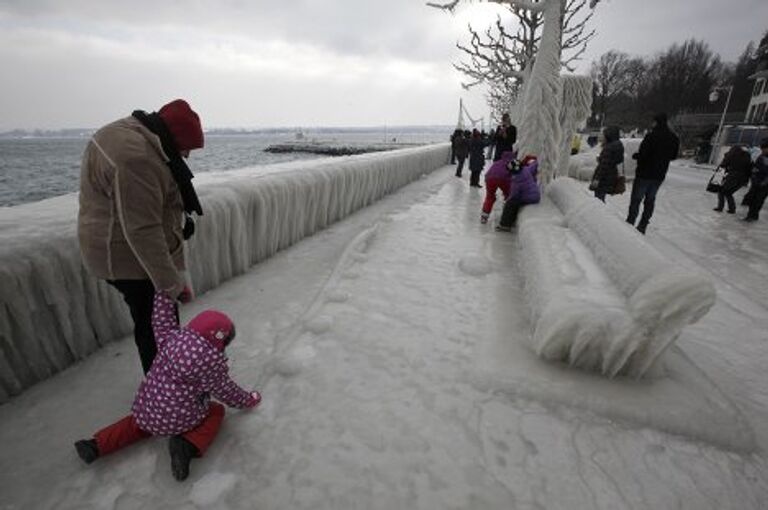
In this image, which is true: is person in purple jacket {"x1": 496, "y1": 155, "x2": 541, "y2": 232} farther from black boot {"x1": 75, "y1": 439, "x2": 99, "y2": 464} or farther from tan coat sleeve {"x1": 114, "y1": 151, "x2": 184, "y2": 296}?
black boot {"x1": 75, "y1": 439, "x2": 99, "y2": 464}

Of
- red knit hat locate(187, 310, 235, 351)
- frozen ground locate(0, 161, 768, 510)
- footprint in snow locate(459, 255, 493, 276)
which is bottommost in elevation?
frozen ground locate(0, 161, 768, 510)

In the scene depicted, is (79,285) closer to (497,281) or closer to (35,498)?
(35,498)

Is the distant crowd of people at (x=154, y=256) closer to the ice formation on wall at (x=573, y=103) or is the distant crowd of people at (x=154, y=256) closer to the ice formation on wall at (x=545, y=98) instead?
the ice formation on wall at (x=545, y=98)

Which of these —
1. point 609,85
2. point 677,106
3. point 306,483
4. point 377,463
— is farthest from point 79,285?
point 609,85

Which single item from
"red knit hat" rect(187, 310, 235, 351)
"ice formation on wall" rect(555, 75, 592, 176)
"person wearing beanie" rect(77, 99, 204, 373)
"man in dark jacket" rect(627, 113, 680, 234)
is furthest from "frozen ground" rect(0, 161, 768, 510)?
"ice formation on wall" rect(555, 75, 592, 176)

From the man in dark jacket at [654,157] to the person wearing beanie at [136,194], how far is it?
260 inches

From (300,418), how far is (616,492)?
173 cm

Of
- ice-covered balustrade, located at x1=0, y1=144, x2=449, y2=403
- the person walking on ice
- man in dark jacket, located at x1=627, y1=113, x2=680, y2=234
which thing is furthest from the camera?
the person walking on ice

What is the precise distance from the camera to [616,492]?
2010 mm

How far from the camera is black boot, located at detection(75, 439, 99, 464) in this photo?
2.03 meters

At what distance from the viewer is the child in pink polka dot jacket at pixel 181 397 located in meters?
2.01

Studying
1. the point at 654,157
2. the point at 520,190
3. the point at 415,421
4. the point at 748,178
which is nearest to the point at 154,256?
the point at 415,421

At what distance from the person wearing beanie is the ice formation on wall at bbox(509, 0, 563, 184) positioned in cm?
675

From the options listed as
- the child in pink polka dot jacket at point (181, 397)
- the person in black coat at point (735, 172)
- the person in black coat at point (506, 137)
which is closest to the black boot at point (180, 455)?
the child in pink polka dot jacket at point (181, 397)
